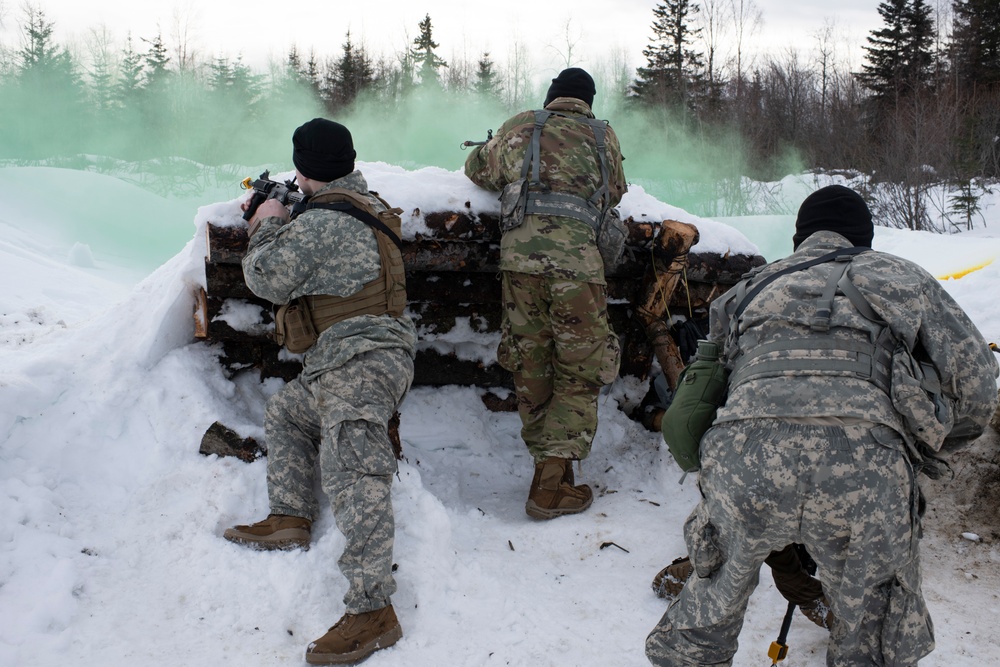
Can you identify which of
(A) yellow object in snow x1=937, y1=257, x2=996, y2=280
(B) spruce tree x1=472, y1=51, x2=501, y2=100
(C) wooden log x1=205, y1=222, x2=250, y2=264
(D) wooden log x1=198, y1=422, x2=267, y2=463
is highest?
(B) spruce tree x1=472, y1=51, x2=501, y2=100

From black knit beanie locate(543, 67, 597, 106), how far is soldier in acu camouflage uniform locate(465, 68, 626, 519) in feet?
0.23

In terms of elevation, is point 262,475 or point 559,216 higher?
point 559,216

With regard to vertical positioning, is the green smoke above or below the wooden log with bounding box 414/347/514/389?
above

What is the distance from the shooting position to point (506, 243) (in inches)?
166

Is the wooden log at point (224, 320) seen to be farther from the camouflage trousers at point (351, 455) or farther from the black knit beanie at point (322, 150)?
the black knit beanie at point (322, 150)

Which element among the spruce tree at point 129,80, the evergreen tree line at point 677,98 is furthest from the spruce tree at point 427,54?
the spruce tree at point 129,80

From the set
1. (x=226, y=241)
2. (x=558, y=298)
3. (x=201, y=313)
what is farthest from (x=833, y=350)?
(x=201, y=313)

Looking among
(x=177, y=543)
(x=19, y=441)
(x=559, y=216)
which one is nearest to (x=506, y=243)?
(x=559, y=216)

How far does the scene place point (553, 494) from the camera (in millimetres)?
4156

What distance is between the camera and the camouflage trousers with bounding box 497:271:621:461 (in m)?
4.11

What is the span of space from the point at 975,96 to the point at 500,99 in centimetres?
1486

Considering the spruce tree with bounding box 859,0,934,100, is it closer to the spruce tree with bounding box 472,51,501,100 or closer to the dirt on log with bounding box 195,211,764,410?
the spruce tree with bounding box 472,51,501,100

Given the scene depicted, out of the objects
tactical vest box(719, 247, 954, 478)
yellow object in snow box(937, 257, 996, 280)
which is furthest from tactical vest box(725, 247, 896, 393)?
yellow object in snow box(937, 257, 996, 280)

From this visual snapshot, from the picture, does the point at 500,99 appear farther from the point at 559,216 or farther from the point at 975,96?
the point at 559,216
